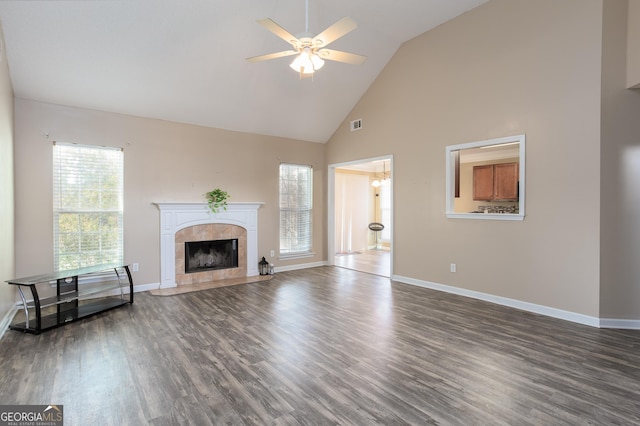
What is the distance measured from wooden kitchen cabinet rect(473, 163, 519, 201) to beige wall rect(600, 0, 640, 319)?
3062 millimetres

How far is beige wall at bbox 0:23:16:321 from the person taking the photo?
346 centimetres

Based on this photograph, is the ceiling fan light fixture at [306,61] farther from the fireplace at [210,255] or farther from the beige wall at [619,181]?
the fireplace at [210,255]

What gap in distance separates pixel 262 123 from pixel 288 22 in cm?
214

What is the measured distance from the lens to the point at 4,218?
11.7 feet

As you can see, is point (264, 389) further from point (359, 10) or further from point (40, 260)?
point (359, 10)

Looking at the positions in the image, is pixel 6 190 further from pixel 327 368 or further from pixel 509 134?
pixel 509 134

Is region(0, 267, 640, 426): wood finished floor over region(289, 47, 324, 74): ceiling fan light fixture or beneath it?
beneath

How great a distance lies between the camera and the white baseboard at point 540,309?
3625 millimetres

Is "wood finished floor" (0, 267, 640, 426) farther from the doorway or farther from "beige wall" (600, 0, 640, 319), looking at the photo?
the doorway

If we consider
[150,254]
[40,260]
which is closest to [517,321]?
[150,254]

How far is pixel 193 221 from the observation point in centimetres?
574

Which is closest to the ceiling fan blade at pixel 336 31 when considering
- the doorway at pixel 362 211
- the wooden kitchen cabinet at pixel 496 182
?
the wooden kitchen cabinet at pixel 496 182

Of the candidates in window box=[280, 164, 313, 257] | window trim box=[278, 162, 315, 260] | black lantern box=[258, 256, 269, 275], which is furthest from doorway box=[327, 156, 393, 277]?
black lantern box=[258, 256, 269, 275]

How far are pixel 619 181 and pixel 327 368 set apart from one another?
3.93 m
